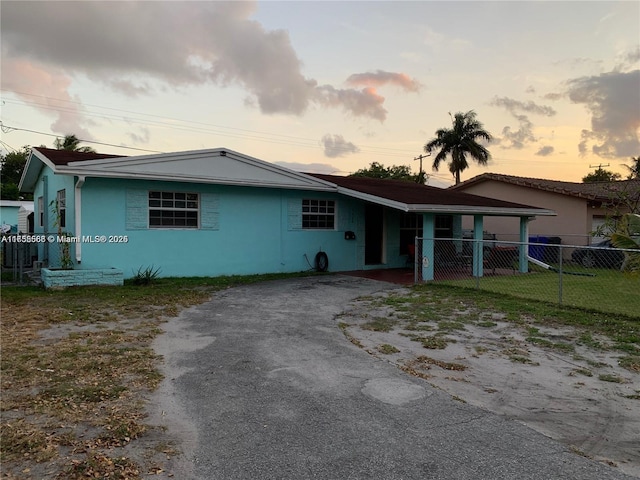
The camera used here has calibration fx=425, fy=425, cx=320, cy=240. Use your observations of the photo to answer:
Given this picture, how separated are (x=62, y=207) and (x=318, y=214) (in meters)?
7.97

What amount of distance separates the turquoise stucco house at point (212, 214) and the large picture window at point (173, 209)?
28 mm

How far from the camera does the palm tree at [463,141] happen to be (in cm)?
3550

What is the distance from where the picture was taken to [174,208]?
12.1m

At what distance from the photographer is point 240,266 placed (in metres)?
13.3

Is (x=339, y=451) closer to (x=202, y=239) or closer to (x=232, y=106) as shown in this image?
(x=202, y=239)

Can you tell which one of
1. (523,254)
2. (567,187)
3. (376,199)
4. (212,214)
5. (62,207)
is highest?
(567,187)

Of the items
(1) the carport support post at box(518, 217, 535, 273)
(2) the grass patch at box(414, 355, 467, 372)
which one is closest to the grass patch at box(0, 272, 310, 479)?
(2) the grass patch at box(414, 355, 467, 372)

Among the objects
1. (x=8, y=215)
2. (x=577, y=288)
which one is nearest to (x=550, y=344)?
(x=577, y=288)

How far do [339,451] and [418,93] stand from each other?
15.3 m

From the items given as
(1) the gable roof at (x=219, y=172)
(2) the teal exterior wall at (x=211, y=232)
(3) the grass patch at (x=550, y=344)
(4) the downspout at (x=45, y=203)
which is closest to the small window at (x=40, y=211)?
(2) the teal exterior wall at (x=211, y=232)

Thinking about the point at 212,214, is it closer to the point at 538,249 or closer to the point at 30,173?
the point at 30,173

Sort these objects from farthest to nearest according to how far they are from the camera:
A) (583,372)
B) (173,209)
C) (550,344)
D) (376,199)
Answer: (376,199), (173,209), (550,344), (583,372)

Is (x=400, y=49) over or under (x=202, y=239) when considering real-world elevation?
over

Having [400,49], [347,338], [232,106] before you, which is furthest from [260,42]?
[347,338]
